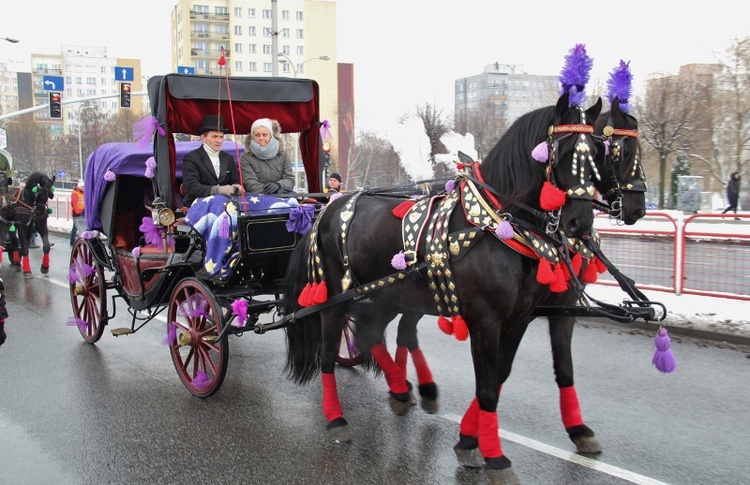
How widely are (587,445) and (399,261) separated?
1643mm

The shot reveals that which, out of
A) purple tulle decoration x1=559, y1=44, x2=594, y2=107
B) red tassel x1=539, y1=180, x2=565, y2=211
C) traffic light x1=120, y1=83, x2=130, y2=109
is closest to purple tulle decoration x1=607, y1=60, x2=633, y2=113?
purple tulle decoration x1=559, y1=44, x2=594, y2=107

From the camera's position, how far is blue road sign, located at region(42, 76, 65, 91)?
24.6 m

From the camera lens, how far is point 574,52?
3.71m

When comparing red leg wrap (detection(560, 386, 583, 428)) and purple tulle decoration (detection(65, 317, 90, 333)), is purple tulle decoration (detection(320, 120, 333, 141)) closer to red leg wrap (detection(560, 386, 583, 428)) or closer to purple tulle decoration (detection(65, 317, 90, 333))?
purple tulle decoration (detection(65, 317, 90, 333))

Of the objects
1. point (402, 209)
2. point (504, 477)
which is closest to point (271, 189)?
point (402, 209)

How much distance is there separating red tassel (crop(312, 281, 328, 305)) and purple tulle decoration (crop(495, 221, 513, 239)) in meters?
1.56

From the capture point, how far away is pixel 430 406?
5.07 m

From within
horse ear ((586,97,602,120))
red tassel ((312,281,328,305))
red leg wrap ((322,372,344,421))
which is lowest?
red leg wrap ((322,372,344,421))

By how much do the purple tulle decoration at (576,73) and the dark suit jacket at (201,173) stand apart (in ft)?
10.6

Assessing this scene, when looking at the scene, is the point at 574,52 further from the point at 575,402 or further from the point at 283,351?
the point at 283,351

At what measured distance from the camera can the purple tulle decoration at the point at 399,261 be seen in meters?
4.15

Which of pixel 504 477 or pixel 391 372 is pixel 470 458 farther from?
pixel 391 372

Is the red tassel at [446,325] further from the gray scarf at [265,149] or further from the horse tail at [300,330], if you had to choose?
the gray scarf at [265,149]

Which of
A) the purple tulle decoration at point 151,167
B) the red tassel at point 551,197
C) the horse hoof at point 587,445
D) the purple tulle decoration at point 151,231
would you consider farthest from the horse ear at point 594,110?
the purple tulle decoration at point 151,231
